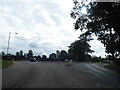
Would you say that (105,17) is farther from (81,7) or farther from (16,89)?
(16,89)

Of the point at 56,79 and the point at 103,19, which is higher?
the point at 103,19

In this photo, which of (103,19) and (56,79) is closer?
(56,79)

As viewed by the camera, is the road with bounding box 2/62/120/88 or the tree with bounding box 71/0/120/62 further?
the tree with bounding box 71/0/120/62

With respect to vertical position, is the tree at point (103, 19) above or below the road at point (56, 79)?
above

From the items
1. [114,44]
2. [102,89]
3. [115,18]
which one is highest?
[115,18]

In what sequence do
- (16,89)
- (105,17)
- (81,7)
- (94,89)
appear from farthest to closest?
(81,7) < (105,17) < (94,89) < (16,89)

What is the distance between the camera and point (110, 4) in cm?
2080

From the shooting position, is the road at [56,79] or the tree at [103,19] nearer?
the road at [56,79]

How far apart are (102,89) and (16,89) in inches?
200

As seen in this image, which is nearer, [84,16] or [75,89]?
[75,89]

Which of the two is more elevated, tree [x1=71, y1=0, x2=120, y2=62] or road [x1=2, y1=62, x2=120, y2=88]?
tree [x1=71, y1=0, x2=120, y2=62]

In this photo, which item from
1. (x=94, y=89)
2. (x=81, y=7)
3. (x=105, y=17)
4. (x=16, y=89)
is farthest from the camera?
(x=81, y=7)

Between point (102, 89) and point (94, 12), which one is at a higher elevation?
point (94, 12)

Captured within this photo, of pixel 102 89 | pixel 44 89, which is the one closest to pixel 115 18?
pixel 102 89
